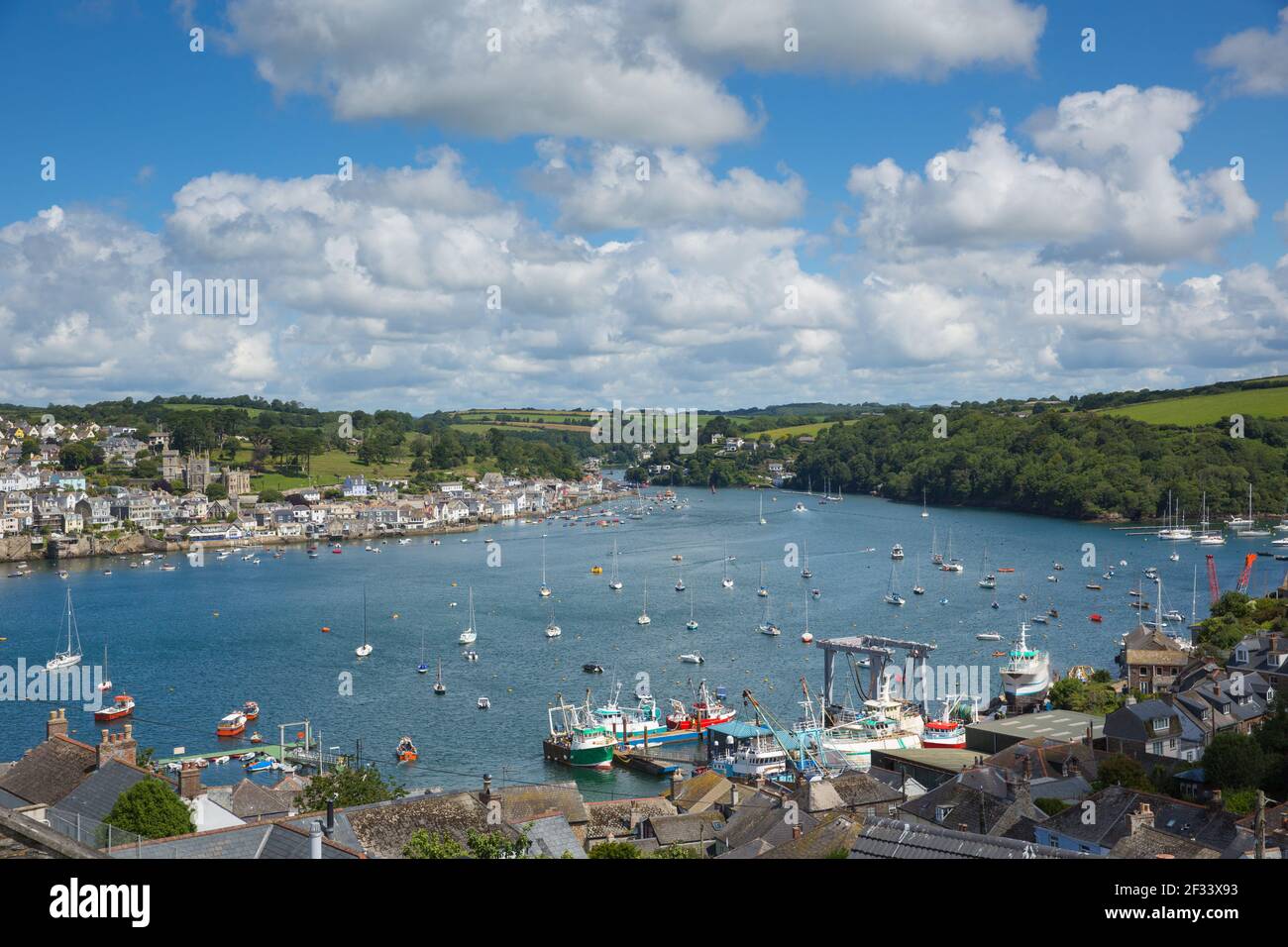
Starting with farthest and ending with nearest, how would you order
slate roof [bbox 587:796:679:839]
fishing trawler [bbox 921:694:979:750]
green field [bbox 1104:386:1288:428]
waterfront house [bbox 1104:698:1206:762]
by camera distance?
green field [bbox 1104:386:1288:428]
fishing trawler [bbox 921:694:979:750]
waterfront house [bbox 1104:698:1206:762]
slate roof [bbox 587:796:679:839]

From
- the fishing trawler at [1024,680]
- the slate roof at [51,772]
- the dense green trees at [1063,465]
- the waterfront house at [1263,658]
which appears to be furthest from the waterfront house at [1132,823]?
the dense green trees at [1063,465]

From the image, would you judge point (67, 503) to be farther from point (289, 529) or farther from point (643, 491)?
point (643, 491)

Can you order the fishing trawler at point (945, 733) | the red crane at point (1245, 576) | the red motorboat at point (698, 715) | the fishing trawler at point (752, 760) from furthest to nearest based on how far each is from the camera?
the red crane at point (1245, 576) → the red motorboat at point (698, 715) → the fishing trawler at point (945, 733) → the fishing trawler at point (752, 760)

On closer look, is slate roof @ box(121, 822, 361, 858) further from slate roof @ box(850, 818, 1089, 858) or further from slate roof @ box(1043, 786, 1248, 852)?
slate roof @ box(1043, 786, 1248, 852)

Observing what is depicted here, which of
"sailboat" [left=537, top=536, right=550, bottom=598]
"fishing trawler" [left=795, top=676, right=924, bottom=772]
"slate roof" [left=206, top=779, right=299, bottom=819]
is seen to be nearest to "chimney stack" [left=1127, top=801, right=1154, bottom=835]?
"fishing trawler" [left=795, top=676, right=924, bottom=772]

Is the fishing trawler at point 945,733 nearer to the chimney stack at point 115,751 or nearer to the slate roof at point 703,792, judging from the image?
the slate roof at point 703,792

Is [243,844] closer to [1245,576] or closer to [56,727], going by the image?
[56,727]

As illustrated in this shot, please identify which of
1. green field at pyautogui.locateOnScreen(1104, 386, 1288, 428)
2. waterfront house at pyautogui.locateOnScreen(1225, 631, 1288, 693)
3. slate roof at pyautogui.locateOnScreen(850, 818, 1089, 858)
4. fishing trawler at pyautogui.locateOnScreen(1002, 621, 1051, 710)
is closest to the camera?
slate roof at pyautogui.locateOnScreen(850, 818, 1089, 858)
